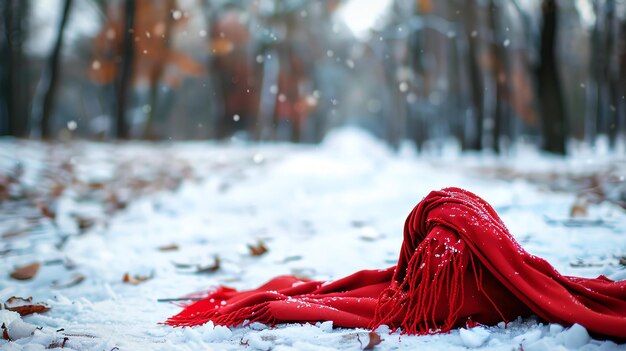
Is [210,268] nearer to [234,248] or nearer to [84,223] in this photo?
[234,248]

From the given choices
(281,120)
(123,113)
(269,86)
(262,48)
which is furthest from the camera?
(281,120)

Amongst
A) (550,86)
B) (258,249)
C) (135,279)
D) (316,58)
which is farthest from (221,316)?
(316,58)

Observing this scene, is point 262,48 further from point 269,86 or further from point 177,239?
point 177,239

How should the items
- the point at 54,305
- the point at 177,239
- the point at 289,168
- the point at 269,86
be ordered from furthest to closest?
1. the point at 269,86
2. the point at 289,168
3. the point at 177,239
4. the point at 54,305

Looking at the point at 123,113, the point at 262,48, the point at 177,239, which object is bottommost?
the point at 177,239

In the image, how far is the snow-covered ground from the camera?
244 cm

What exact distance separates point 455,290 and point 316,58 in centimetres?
2777

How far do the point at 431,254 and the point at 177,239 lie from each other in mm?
3690

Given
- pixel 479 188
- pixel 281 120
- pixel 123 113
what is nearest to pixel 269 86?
pixel 123 113

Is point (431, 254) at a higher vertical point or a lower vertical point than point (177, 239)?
higher

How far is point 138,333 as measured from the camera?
274cm

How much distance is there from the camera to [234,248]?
5184 mm

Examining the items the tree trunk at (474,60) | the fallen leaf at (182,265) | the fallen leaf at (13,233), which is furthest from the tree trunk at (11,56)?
the tree trunk at (474,60)

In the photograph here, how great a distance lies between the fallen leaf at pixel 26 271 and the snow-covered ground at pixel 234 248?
2.5 inches
